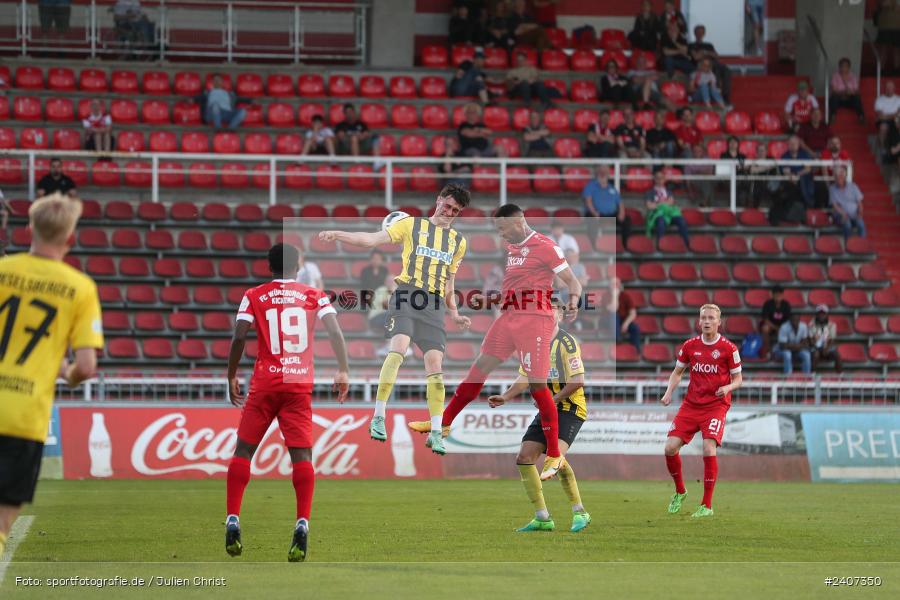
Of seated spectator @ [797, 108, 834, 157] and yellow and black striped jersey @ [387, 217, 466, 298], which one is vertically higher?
seated spectator @ [797, 108, 834, 157]

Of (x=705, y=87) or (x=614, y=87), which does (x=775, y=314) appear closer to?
(x=614, y=87)

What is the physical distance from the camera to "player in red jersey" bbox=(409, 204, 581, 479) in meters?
12.6

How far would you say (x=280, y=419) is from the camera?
1045 cm

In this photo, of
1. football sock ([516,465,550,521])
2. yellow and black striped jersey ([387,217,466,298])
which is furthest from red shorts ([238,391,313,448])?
football sock ([516,465,550,521])

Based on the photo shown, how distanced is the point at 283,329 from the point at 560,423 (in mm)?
4066

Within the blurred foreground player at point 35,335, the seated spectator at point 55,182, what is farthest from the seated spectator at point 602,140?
the blurred foreground player at point 35,335

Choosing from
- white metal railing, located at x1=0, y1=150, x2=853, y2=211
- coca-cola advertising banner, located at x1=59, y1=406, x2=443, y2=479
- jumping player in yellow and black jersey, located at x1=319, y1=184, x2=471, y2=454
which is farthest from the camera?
white metal railing, located at x1=0, y1=150, x2=853, y2=211

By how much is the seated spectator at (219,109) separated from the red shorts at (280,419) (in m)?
18.3

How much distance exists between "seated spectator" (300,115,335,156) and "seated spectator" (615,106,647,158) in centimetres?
595

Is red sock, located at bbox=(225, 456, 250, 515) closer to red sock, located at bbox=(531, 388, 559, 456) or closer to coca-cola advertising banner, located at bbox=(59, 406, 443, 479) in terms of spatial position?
red sock, located at bbox=(531, 388, 559, 456)

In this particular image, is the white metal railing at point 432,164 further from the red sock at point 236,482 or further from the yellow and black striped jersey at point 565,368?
the red sock at point 236,482

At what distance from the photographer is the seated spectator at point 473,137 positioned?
2725 cm

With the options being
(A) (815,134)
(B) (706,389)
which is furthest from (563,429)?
(A) (815,134)

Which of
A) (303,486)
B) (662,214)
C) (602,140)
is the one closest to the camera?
(303,486)
